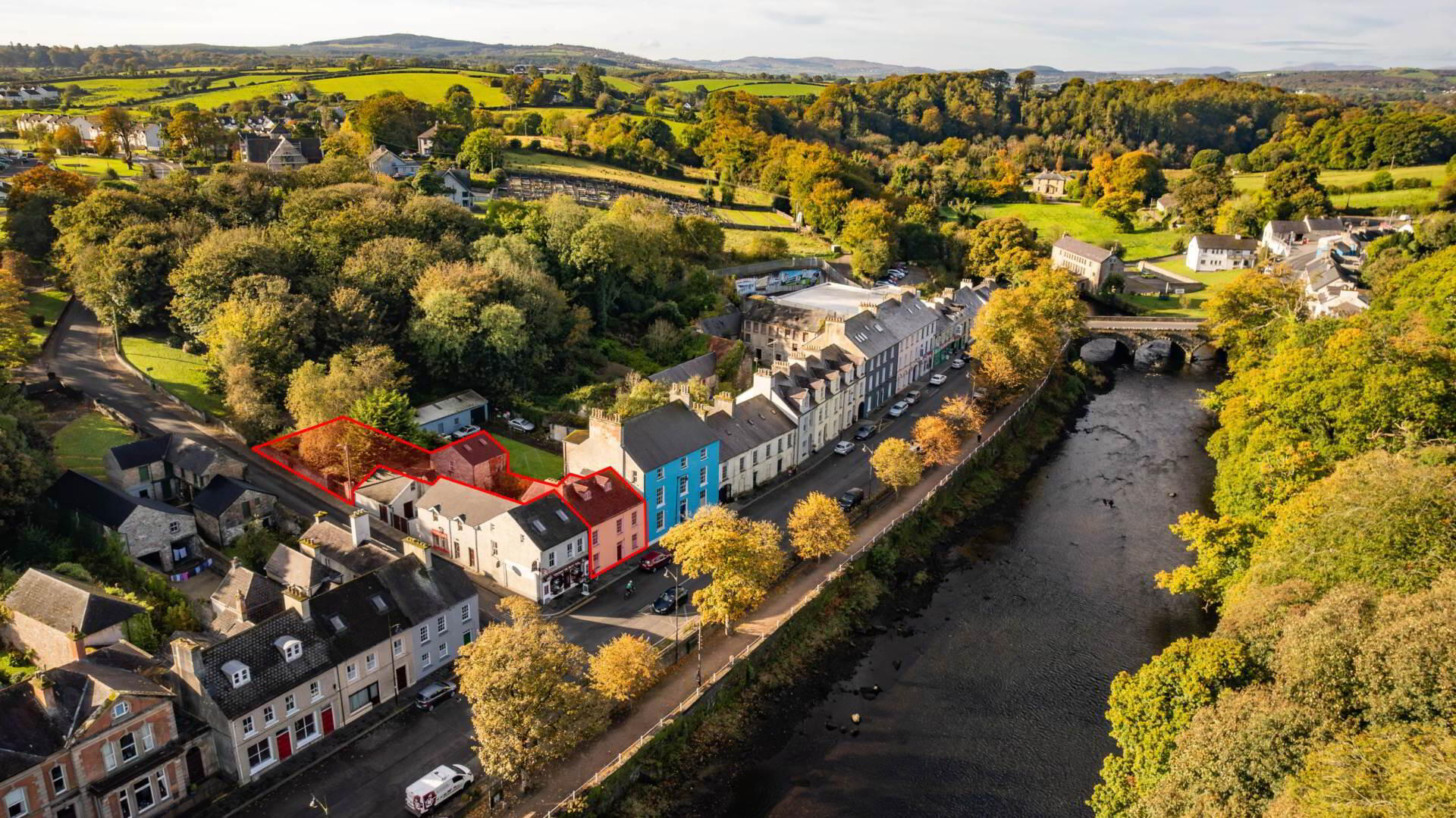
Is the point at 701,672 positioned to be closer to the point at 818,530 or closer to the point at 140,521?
the point at 818,530

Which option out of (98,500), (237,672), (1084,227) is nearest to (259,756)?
(237,672)

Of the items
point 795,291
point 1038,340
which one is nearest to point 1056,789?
point 1038,340

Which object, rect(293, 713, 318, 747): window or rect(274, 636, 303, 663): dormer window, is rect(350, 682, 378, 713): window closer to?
rect(293, 713, 318, 747): window

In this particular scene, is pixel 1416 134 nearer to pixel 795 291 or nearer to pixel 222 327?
pixel 795 291

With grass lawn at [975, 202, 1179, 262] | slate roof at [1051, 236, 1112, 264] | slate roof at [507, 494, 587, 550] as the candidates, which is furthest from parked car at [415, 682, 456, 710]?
grass lawn at [975, 202, 1179, 262]

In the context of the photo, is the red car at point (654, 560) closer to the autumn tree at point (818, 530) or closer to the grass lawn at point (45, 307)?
the autumn tree at point (818, 530)

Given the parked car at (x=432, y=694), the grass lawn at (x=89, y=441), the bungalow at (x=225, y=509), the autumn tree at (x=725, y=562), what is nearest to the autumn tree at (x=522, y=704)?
the parked car at (x=432, y=694)
